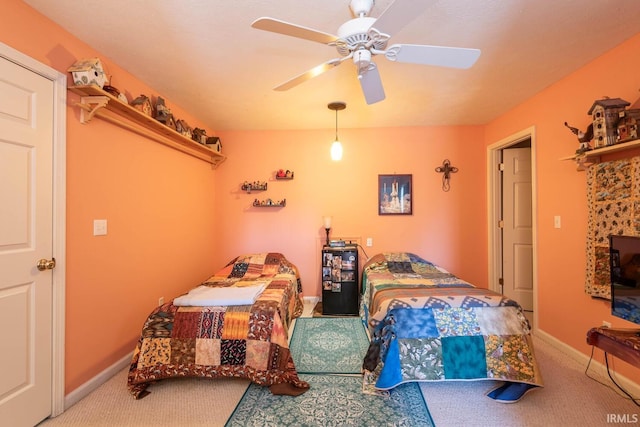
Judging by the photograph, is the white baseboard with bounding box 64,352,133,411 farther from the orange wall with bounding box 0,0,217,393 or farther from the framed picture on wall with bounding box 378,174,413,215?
the framed picture on wall with bounding box 378,174,413,215

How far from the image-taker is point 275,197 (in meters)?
3.88

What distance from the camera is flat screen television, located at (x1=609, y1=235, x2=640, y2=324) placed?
1.44m

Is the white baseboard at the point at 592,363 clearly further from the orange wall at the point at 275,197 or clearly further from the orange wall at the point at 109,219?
the orange wall at the point at 109,219

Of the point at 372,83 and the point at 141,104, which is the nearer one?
the point at 372,83

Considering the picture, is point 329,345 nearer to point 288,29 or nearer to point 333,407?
point 333,407

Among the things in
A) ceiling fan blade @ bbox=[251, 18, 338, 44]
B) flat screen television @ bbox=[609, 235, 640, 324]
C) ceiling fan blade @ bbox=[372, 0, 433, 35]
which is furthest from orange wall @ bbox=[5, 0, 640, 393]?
ceiling fan blade @ bbox=[372, 0, 433, 35]

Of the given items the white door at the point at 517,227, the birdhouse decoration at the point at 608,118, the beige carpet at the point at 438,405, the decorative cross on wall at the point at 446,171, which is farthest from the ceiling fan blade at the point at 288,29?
the white door at the point at 517,227

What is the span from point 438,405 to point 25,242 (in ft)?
8.88

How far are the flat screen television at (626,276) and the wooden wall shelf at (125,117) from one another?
3.24 meters

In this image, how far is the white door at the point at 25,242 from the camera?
4.93 feet

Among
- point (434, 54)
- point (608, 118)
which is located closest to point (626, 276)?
point (608, 118)

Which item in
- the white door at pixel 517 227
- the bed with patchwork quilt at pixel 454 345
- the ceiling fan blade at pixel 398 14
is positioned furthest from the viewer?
the white door at pixel 517 227

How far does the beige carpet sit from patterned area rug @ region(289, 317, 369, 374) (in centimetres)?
55

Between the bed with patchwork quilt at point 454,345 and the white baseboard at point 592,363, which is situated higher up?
the bed with patchwork quilt at point 454,345
